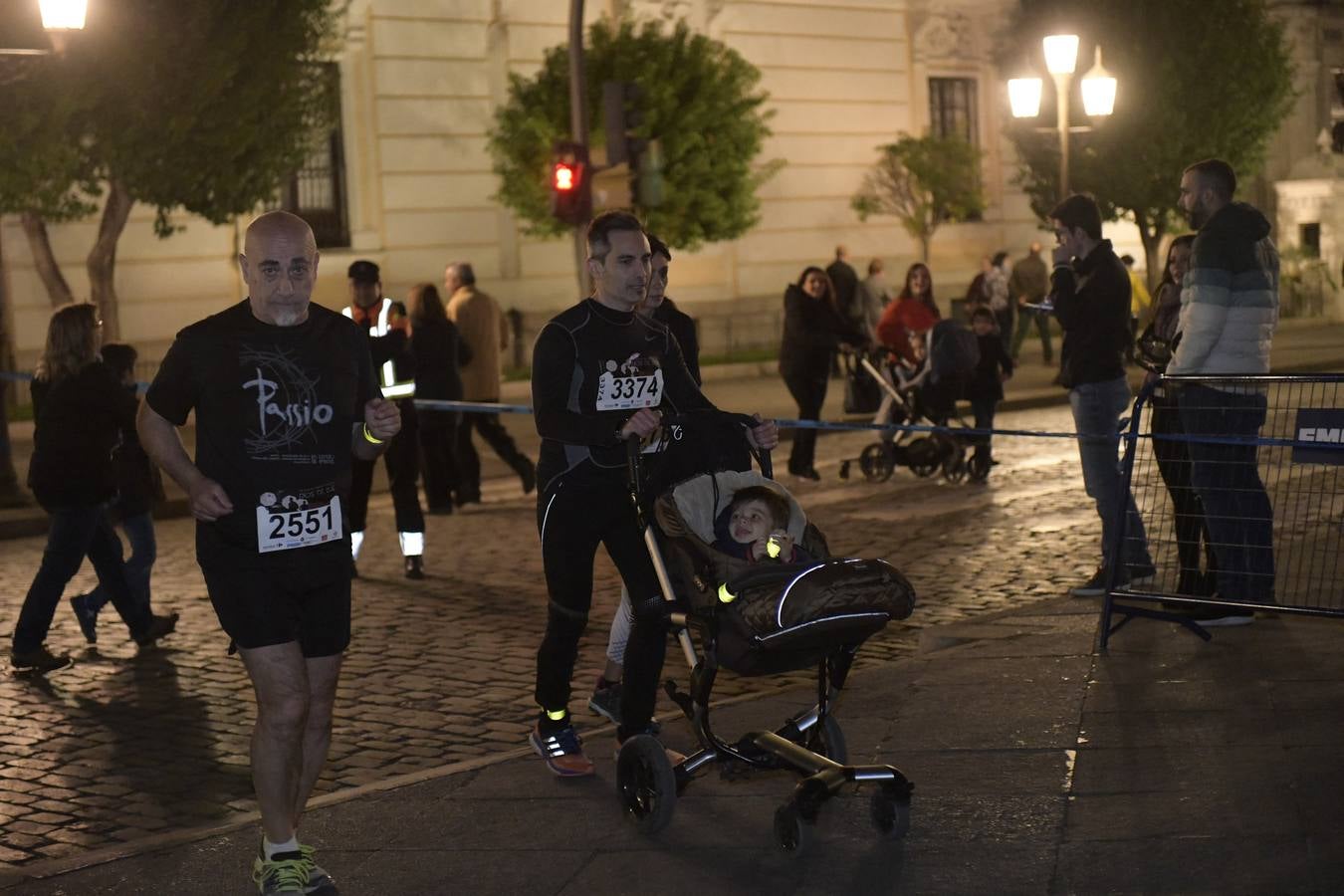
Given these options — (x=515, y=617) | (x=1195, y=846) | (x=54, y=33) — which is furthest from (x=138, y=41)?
(x=1195, y=846)

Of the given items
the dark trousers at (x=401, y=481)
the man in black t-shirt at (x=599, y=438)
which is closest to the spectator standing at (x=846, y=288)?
the dark trousers at (x=401, y=481)

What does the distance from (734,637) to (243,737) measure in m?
2.83

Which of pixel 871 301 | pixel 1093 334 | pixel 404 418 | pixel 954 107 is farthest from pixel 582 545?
pixel 954 107

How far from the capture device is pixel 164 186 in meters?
21.6

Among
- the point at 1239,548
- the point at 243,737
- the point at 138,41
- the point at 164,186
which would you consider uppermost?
the point at 138,41

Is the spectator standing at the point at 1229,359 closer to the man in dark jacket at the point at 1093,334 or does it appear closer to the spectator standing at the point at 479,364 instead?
the man in dark jacket at the point at 1093,334

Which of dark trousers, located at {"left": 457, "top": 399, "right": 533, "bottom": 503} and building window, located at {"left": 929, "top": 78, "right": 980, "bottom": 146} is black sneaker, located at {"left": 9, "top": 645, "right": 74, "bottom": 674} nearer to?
dark trousers, located at {"left": 457, "top": 399, "right": 533, "bottom": 503}

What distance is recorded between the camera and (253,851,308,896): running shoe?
5.32m

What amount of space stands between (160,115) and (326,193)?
6.63 meters

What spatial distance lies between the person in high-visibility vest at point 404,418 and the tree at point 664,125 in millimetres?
14454

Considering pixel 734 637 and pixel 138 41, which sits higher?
pixel 138 41

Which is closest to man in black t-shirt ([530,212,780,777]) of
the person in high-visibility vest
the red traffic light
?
the person in high-visibility vest

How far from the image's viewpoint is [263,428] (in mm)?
5285

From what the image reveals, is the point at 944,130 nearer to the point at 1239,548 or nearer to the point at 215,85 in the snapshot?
the point at 215,85
